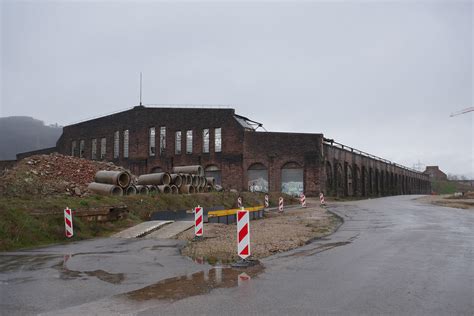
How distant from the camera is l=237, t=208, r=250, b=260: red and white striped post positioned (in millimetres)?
8633

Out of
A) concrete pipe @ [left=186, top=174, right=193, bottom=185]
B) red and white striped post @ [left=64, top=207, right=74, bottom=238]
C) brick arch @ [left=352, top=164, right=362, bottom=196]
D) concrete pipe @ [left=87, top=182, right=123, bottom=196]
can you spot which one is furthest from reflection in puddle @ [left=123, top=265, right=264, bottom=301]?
brick arch @ [left=352, top=164, right=362, bottom=196]

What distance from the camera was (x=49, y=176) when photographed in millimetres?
23609

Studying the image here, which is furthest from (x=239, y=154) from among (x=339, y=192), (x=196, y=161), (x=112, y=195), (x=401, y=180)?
→ (x=401, y=180)

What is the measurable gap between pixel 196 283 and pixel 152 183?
746 inches

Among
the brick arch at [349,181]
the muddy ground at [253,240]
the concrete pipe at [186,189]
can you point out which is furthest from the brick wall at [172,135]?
the muddy ground at [253,240]

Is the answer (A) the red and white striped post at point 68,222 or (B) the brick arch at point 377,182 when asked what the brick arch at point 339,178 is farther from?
(A) the red and white striped post at point 68,222

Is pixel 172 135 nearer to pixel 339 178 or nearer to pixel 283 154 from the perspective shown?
pixel 283 154

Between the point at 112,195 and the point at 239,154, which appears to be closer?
the point at 112,195

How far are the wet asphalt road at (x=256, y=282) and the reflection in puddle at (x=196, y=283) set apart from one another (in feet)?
0.05

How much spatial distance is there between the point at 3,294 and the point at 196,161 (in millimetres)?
41258

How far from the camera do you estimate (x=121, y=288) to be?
262 inches

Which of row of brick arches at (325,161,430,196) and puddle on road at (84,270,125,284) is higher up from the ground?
row of brick arches at (325,161,430,196)

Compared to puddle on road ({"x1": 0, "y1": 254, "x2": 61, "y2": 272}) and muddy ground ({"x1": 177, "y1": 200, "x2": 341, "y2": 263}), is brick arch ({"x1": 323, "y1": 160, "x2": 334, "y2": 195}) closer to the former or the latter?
muddy ground ({"x1": 177, "y1": 200, "x2": 341, "y2": 263})

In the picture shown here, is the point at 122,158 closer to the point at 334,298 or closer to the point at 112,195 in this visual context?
the point at 112,195
